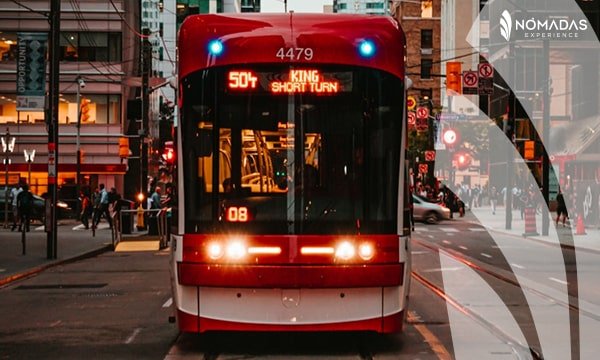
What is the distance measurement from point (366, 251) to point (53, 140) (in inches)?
627

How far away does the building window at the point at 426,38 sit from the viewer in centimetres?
10386

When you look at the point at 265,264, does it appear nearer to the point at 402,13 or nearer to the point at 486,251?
the point at 486,251

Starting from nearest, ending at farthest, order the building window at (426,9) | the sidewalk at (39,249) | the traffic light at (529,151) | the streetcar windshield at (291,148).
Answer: the streetcar windshield at (291,148), the sidewalk at (39,249), the traffic light at (529,151), the building window at (426,9)

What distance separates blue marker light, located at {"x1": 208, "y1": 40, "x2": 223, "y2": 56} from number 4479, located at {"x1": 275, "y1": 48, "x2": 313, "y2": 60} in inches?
23.0

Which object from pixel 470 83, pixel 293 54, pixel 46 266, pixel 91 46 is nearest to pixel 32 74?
pixel 46 266

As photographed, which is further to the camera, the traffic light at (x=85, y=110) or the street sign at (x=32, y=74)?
the traffic light at (x=85, y=110)

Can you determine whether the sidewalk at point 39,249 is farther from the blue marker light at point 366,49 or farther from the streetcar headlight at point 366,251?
the blue marker light at point 366,49

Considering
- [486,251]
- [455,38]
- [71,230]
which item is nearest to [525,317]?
[486,251]

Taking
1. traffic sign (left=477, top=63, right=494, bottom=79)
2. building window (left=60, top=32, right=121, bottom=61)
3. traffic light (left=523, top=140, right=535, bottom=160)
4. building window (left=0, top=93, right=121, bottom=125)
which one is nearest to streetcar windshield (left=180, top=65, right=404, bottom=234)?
traffic light (left=523, top=140, right=535, bottom=160)

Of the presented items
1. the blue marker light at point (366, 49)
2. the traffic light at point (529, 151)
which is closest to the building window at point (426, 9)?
the traffic light at point (529, 151)

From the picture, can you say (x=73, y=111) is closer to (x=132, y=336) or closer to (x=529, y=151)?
(x=529, y=151)

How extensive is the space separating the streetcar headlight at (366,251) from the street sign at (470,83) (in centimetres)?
3016

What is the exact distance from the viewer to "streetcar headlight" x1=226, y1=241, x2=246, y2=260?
10.2 m

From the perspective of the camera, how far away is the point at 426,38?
104312mm
